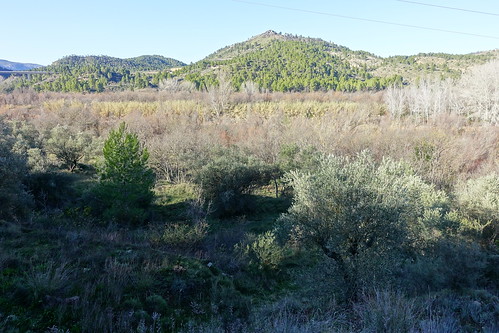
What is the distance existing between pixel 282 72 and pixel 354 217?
8524 cm

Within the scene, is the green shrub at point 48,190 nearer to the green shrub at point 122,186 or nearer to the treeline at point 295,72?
the green shrub at point 122,186

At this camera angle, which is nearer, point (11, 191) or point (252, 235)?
point (11, 191)

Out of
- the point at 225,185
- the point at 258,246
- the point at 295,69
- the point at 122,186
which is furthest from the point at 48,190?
the point at 295,69

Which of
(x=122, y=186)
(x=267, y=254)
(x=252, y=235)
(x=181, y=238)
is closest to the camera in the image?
(x=267, y=254)

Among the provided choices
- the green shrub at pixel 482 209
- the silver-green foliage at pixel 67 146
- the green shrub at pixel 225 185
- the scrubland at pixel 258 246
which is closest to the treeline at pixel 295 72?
the silver-green foliage at pixel 67 146

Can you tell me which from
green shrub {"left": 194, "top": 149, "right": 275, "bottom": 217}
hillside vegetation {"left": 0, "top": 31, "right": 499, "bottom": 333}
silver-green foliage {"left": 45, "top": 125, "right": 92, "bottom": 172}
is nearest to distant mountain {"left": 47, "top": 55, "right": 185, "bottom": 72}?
silver-green foliage {"left": 45, "top": 125, "right": 92, "bottom": 172}

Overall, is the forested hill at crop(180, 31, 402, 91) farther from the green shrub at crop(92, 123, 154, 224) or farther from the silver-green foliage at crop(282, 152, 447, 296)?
the silver-green foliage at crop(282, 152, 447, 296)

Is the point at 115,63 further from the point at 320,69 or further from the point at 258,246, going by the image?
the point at 258,246

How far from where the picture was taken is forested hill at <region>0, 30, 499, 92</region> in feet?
227

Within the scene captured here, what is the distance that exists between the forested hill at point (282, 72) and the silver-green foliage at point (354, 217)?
5399 centimetres

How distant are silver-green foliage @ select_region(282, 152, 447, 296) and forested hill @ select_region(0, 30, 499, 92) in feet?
177

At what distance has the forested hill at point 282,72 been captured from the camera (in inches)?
2721

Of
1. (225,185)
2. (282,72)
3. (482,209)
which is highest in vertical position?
(282,72)

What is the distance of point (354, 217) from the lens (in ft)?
20.6
